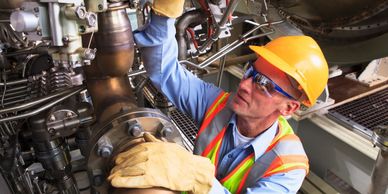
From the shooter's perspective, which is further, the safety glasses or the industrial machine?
the safety glasses

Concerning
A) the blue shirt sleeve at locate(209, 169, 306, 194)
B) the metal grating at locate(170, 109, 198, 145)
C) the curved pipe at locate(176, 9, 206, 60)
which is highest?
the curved pipe at locate(176, 9, 206, 60)

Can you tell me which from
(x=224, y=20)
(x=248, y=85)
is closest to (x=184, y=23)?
(x=224, y=20)

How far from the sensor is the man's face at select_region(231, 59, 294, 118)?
36.3 inches

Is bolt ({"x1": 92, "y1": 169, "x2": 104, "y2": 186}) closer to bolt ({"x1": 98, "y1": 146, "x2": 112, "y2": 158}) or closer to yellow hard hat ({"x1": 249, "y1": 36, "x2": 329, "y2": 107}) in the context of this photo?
bolt ({"x1": 98, "y1": 146, "x2": 112, "y2": 158})

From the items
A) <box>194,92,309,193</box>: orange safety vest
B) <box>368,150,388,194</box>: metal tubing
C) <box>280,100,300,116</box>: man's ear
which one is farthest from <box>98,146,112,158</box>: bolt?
<box>368,150,388,194</box>: metal tubing

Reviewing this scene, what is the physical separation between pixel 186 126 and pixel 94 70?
100cm

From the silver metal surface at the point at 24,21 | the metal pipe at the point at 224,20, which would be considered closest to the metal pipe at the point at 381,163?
the metal pipe at the point at 224,20

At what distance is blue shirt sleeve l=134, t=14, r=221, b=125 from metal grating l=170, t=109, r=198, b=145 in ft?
1.49

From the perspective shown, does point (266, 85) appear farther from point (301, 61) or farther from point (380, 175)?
point (380, 175)

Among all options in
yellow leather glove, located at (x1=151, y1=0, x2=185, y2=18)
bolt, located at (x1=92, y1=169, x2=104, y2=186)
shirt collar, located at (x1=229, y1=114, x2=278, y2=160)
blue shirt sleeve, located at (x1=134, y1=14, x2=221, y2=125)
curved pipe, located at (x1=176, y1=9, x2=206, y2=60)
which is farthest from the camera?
curved pipe, located at (x1=176, y1=9, x2=206, y2=60)

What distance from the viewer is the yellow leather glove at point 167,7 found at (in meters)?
0.73

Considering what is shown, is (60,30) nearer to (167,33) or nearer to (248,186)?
(167,33)

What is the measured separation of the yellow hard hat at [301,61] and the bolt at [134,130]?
497mm

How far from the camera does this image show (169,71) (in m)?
0.97
